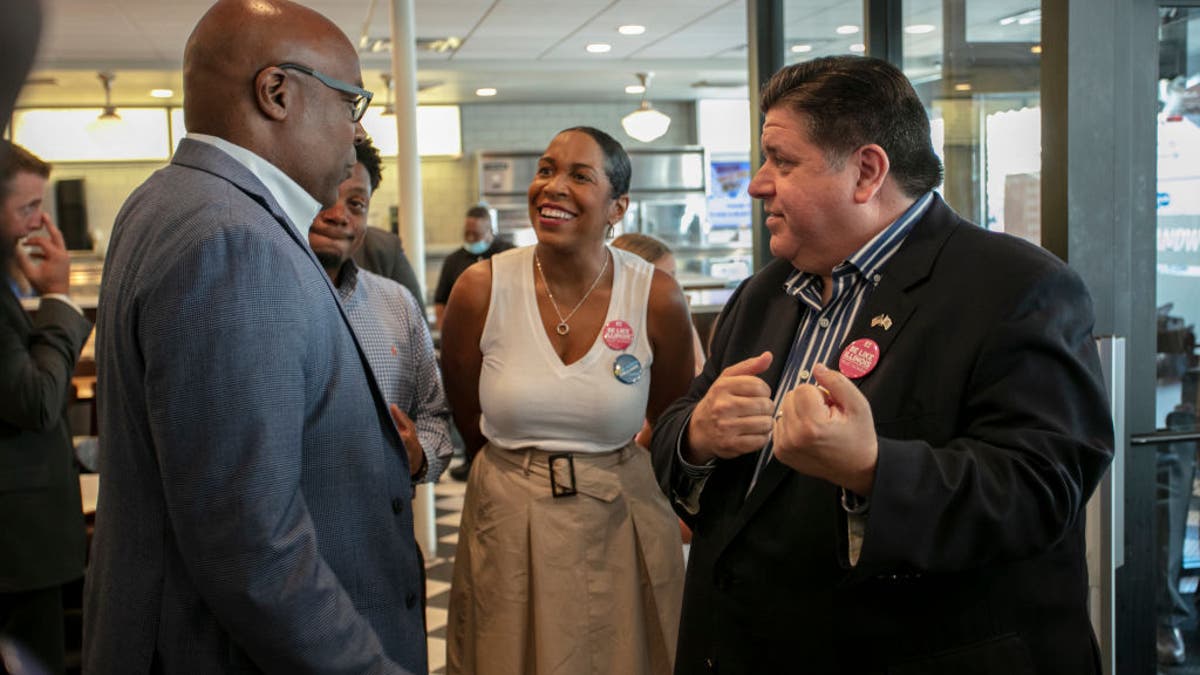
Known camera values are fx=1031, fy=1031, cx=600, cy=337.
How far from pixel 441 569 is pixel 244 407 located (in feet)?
14.2

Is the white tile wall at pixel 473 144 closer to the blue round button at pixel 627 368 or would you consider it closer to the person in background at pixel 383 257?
the person in background at pixel 383 257

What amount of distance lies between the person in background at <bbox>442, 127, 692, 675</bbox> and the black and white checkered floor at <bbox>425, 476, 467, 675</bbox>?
1166 mm

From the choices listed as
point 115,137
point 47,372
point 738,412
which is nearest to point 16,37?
point 738,412

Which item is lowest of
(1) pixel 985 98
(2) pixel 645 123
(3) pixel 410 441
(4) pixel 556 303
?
(3) pixel 410 441

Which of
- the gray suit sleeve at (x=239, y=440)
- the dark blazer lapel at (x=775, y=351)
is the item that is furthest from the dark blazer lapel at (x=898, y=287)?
the gray suit sleeve at (x=239, y=440)

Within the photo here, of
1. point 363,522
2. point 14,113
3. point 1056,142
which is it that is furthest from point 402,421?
point 14,113

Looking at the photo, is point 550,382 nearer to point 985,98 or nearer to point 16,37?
point 985,98

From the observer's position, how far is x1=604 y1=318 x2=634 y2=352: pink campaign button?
2.24m

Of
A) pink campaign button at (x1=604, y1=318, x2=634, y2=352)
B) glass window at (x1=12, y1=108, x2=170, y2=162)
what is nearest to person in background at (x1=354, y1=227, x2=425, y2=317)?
pink campaign button at (x1=604, y1=318, x2=634, y2=352)

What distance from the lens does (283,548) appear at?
1140mm

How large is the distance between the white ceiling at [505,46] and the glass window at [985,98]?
4030 millimetres

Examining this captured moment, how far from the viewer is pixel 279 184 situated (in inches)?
51.5

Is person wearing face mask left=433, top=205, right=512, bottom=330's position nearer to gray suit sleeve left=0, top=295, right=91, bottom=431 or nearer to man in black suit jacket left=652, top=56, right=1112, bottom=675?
gray suit sleeve left=0, top=295, right=91, bottom=431

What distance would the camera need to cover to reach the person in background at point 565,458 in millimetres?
2154
